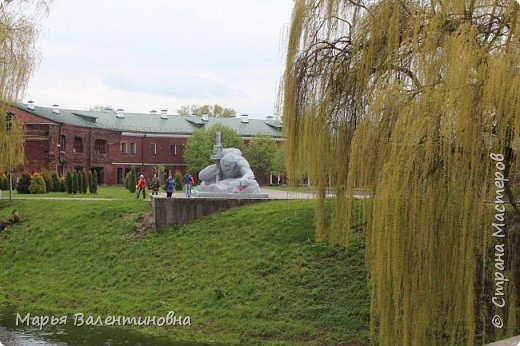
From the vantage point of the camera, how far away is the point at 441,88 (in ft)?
31.0

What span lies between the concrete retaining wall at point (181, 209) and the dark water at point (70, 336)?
6477 millimetres

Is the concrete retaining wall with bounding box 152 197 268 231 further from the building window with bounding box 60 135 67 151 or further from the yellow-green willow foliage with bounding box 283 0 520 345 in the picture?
the building window with bounding box 60 135 67 151

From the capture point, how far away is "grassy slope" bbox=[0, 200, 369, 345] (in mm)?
14586

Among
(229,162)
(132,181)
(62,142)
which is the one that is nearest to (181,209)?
(229,162)

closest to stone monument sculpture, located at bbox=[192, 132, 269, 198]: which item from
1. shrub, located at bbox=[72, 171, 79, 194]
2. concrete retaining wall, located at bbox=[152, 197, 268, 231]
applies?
concrete retaining wall, located at bbox=[152, 197, 268, 231]

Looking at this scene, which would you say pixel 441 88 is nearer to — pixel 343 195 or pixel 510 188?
pixel 510 188

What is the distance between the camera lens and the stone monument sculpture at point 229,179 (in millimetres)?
23188

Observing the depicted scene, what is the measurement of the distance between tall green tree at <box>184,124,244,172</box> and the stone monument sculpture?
29739 mm

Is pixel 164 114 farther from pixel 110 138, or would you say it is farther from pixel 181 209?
pixel 181 209

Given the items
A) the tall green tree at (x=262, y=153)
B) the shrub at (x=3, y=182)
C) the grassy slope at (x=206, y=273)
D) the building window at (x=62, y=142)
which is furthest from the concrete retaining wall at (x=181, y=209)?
the tall green tree at (x=262, y=153)

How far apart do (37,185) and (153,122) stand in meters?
25.9

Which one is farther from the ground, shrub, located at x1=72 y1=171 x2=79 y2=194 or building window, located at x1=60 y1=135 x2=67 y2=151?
building window, located at x1=60 y1=135 x2=67 y2=151

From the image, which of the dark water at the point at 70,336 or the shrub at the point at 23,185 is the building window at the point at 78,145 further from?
the dark water at the point at 70,336

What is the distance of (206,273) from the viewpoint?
58.5ft
